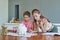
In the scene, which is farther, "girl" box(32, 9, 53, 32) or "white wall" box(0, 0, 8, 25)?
"white wall" box(0, 0, 8, 25)

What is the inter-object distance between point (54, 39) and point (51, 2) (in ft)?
7.20

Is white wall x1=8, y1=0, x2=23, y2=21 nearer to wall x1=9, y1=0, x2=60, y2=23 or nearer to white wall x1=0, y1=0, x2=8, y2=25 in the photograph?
wall x1=9, y1=0, x2=60, y2=23

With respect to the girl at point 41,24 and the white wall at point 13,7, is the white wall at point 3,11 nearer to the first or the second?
the white wall at point 13,7

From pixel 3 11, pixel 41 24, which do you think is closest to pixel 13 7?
pixel 3 11

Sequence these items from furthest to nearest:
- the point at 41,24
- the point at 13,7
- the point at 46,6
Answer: the point at 13,7, the point at 46,6, the point at 41,24

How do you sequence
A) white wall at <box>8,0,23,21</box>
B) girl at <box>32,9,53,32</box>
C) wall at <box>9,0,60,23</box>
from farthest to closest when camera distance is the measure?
white wall at <box>8,0,23,21</box>
wall at <box>9,0,60,23</box>
girl at <box>32,9,53,32</box>

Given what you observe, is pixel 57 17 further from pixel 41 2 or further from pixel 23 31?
pixel 23 31

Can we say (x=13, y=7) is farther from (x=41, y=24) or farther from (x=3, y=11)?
(x=41, y=24)

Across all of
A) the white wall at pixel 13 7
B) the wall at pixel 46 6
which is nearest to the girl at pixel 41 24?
the wall at pixel 46 6

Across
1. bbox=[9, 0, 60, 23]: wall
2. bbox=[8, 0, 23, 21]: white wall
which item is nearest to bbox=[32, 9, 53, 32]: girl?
bbox=[9, 0, 60, 23]: wall

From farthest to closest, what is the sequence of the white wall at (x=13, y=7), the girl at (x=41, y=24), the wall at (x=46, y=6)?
the white wall at (x=13, y=7)
the wall at (x=46, y=6)
the girl at (x=41, y=24)

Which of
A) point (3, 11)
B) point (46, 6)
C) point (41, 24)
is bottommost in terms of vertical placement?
point (41, 24)

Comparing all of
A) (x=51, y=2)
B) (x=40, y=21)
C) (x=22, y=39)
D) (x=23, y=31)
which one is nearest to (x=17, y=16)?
(x=51, y=2)

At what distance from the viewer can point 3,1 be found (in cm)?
407
